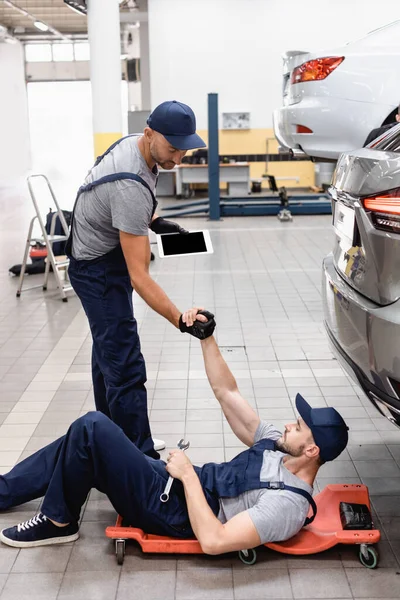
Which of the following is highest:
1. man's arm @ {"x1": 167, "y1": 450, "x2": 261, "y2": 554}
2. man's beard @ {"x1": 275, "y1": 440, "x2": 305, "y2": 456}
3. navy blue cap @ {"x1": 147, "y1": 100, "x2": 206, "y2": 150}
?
navy blue cap @ {"x1": 147, "y1": 100, "x2": 206, "y2": 150}

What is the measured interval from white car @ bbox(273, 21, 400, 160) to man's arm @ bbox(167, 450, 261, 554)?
4.96 metres

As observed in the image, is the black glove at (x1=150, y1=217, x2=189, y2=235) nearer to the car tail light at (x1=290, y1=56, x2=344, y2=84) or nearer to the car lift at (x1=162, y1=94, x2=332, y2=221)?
the car tail light at (x1=290, y1=56, x2=344, y2=84)

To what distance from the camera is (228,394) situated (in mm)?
3131

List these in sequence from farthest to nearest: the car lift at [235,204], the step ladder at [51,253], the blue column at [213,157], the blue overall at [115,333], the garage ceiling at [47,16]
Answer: the garage ceiling at [47,16], the car lift at [235,204], the blue column at [213,157], the step ladder at [51,253], the blue overall at [115,333]

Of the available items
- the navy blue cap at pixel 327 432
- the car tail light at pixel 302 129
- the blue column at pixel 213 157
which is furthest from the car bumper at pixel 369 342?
the blue column at pixel 213 157

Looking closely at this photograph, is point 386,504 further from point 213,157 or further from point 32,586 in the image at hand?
point 213,157

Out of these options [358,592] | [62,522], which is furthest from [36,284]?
[358,592]

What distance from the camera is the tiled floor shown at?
2695 millimetres

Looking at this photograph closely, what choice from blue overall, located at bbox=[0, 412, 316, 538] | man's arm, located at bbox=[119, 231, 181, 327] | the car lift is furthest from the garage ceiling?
blue overall, located at bbox=[0, 412, 316, 538]

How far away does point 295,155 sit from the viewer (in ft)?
24.8

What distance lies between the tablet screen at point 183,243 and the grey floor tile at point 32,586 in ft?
5.48

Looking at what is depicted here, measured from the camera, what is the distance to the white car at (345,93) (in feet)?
21.8

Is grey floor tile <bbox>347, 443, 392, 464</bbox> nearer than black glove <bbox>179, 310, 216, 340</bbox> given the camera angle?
No

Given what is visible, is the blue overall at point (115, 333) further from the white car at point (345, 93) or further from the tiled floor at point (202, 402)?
the white car at point (345, 93)
